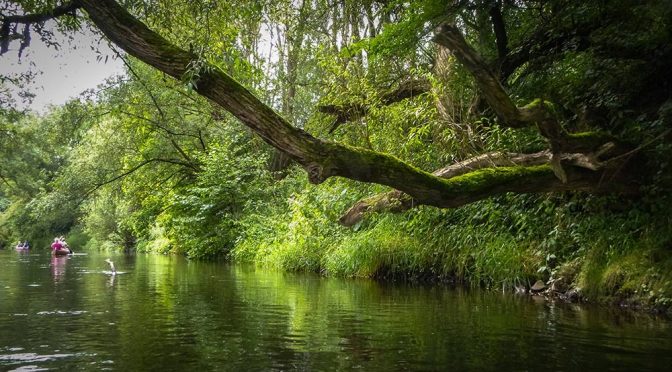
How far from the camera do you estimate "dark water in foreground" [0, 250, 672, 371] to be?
3.91 meters

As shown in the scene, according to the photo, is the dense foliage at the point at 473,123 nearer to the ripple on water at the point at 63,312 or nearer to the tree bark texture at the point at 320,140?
the tree bark texture at the point at 320,140

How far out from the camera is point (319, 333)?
5129mm

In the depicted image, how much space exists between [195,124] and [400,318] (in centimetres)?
1996

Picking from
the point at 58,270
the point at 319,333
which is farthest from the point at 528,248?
the point at 58,270

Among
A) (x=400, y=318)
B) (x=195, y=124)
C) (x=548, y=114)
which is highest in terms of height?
(x=195, y=124)

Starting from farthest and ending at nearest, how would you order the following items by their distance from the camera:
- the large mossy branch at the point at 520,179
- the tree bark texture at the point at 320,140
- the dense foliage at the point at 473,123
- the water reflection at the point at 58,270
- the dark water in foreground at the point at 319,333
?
the water reflection at the point at 58,270, the dense foliage at the point at 473,123, the large mossy branch at the point at 520,179, the tree bark texture at the point at 320,140, the dark water in foreground at the point at 319,333

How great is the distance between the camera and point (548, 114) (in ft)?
19.8

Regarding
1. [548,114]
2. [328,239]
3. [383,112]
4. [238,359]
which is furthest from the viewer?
[328,239]

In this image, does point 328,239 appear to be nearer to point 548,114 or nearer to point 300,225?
point 300,225

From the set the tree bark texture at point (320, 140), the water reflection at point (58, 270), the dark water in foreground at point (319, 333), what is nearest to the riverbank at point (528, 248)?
the dark water in foreground at point (319, 333)

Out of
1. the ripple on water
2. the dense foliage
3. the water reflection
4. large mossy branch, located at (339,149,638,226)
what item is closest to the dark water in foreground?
the ripple on water

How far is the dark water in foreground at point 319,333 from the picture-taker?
12.8 ft

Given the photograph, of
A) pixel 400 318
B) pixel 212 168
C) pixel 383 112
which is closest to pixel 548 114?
pixel 400 318

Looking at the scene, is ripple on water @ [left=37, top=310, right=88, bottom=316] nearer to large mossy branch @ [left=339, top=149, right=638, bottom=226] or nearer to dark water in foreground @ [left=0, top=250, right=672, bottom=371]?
dark water in foreground @ [left=0, top=250, right=672, bottom=371]
